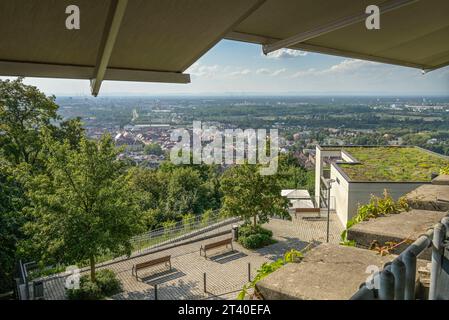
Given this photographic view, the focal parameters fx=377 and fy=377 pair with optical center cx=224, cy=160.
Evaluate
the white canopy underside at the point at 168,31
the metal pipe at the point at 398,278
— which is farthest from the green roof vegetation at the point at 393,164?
the metal pipe at the point at 398,278

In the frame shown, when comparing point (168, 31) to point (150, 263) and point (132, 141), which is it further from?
point (132, 141)

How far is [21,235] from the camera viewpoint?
A: 13.8 m

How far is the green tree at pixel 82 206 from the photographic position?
11.3 meters

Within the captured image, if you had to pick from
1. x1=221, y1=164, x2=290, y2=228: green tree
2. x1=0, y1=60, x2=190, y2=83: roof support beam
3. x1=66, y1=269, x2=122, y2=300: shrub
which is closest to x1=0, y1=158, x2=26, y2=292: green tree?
x1=66, y1=269, x2=122, y2=300: shrub

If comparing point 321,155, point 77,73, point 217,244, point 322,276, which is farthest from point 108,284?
point 321,155

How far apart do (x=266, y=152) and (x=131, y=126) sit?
31442 mm

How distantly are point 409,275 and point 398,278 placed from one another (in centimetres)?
11

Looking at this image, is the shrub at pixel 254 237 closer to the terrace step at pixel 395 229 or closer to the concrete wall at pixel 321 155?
the concrete wall at pixel 321 155

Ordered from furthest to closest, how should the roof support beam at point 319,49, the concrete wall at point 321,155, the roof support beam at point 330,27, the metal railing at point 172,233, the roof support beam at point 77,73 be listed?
1. the concrete wall at point 321,155
2. the metal railing at point 172,233
3. the roof support beam at point 319,49
4. the roof support beam at point 77,73
5. the roof support beam at point 330,27

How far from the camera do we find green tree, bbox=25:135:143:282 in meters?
11.3

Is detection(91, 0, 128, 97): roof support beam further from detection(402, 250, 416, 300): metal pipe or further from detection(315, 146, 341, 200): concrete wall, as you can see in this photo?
detection(315, 146, 341, 200): concrete wall

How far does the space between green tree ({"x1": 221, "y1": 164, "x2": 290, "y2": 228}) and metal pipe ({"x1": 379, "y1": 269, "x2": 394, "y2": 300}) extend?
1546 centimetres

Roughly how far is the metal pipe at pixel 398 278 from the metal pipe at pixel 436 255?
34cm

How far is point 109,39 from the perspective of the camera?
106 inches
